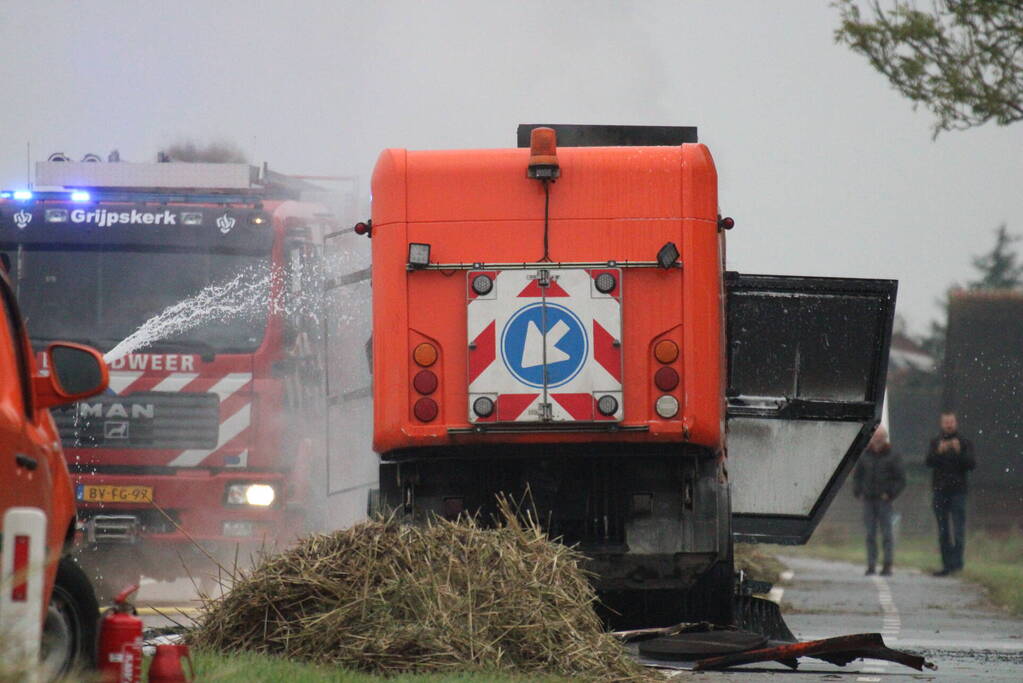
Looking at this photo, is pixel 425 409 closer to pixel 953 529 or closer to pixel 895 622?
pixel 895 622

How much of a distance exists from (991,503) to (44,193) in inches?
980

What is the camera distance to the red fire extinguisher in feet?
21.8

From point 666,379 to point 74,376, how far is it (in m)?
5.13

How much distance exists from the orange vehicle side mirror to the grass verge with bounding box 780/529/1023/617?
11189 millimetres

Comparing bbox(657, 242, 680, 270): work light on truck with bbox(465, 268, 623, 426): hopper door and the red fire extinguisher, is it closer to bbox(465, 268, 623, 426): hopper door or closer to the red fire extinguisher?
bbox(465, 268, 623, 426): hopper door

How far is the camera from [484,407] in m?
11.6

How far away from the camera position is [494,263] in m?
11.7

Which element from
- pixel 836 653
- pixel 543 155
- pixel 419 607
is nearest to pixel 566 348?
pixel 543 155

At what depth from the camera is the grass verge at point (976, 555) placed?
19291 mm

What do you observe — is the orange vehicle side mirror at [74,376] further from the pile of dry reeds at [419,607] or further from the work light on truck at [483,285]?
the work light on truck at [483,285]

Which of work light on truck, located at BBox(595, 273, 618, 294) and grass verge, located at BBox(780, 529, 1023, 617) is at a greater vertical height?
work light on truck, located at BBox(595, 273, 618, 294)

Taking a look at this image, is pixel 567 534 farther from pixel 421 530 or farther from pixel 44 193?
pixel 44 193

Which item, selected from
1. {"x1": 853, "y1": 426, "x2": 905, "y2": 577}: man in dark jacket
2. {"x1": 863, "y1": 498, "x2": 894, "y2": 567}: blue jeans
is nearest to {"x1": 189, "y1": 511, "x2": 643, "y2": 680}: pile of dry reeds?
{"x1": 863, "y1": 498, "x2": 894, "y2": 567}: blue jeans

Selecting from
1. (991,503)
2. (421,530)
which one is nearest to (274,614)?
(421,530)
